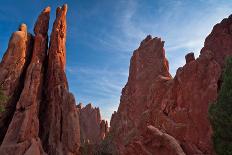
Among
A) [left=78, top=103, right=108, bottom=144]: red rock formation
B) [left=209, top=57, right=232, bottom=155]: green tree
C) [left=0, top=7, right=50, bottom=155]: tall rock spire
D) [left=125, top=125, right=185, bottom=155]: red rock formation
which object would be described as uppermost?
[left=78, top=103, right=108, bottom=144]: red rock formation

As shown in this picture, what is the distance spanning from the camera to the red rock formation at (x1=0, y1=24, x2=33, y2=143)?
49.1 meters

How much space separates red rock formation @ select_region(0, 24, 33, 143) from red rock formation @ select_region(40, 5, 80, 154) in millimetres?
4091

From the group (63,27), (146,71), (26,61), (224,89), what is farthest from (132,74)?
(224,89)

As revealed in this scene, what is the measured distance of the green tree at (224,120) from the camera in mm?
25094

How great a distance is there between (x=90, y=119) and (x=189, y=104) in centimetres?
9038

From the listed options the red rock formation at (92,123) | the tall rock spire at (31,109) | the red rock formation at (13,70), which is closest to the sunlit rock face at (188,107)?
the tall rock spire at (31,109)

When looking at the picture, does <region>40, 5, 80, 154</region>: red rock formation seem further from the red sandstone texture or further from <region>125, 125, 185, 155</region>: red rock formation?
<region>125, 125, 185, 155</region>: red rock formation

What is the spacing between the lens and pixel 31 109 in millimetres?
46562

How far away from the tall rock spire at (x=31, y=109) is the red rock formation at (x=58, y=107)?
1.67 m

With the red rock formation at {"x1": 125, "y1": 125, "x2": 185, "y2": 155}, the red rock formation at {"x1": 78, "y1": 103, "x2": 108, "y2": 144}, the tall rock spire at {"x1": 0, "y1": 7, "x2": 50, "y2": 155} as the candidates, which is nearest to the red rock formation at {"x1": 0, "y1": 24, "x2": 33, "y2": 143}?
the tall rock spire at {"x1": 0, "y1": 7, "x2": 50, "y2": 155}

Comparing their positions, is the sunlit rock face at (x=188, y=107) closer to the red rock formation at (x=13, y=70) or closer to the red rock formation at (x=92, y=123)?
the red rock formation at (x=13, y=70)

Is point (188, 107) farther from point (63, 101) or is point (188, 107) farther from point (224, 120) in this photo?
point (63, 101)

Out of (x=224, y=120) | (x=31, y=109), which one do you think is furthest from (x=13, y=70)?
(x=224, y=120)

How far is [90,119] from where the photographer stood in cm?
12638
